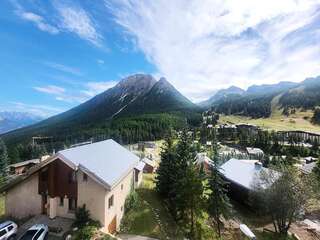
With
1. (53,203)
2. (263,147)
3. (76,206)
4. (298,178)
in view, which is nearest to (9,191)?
(53,203)

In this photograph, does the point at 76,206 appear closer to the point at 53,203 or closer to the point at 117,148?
the point at 53,203

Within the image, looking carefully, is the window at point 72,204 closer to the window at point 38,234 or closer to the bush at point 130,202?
the window at point 38,234

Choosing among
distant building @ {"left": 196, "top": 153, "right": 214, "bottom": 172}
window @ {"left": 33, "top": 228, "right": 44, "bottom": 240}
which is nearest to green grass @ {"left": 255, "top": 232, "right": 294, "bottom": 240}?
distant building @ {"left": 196, "top": 153, "right": 214, "bottom": 172}

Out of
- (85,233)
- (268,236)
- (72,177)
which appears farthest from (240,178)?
(85,233)

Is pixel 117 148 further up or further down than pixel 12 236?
further up

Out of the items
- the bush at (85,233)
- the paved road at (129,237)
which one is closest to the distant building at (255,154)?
the paved road at (129,237)

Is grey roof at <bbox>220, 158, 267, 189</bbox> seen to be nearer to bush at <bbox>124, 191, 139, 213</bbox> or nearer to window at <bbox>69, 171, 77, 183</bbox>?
bush at <bbox>124, 191, 139, 213</bbox>

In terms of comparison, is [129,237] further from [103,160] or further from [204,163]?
[204,163]
